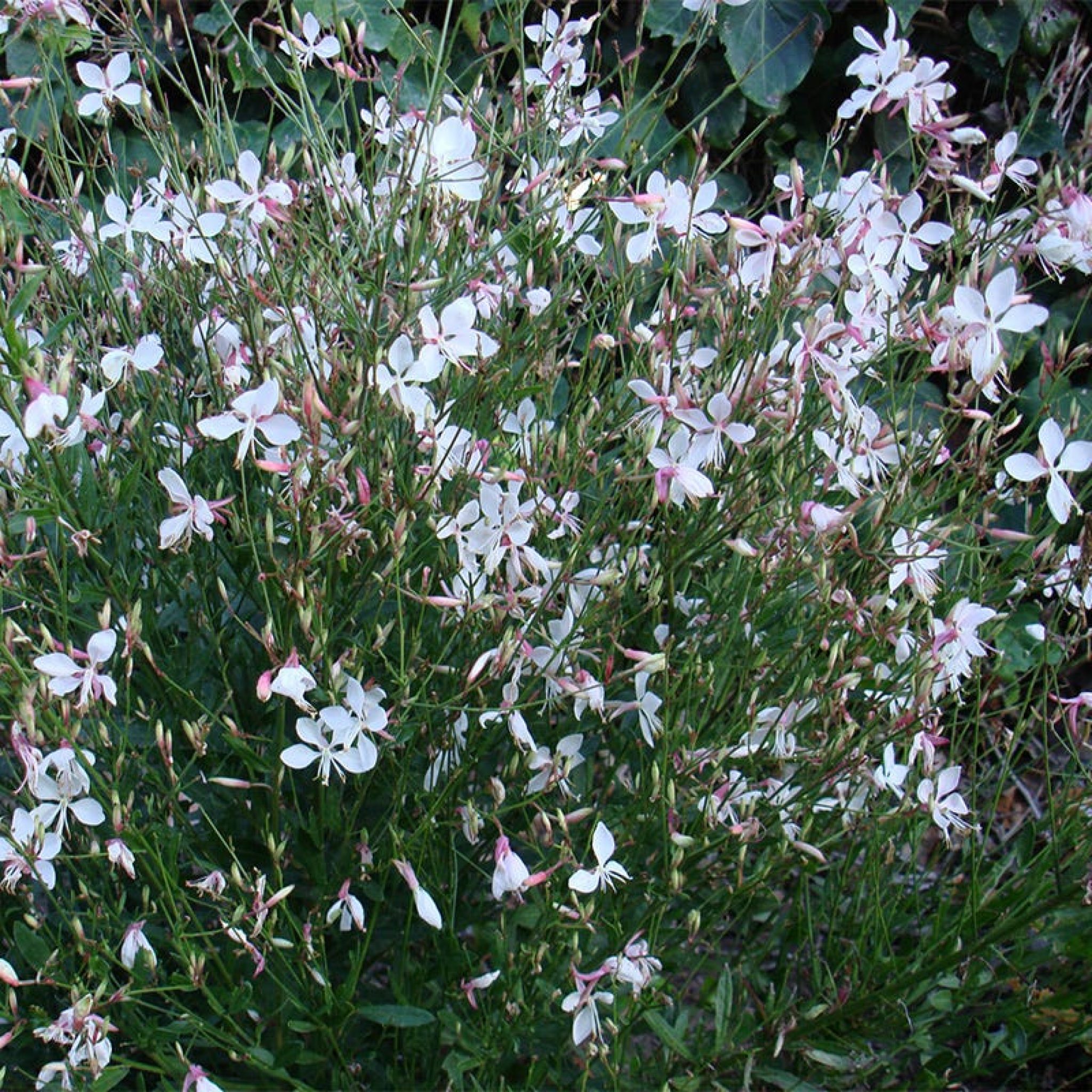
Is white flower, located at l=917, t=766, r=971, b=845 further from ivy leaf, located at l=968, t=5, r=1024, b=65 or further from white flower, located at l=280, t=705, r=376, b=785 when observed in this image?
ivy leaf, located at l=968, t=5, r=1024, b=65

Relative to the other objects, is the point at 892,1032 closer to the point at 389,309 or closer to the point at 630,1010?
the point at 630,1010

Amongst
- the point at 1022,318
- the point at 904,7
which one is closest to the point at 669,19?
the point at 904,7

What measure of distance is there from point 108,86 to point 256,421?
820 millimetres

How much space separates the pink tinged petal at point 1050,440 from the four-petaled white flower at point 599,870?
74 cm

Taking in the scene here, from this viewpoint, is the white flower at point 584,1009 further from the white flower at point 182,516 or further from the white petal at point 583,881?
the white flower at point 182,516

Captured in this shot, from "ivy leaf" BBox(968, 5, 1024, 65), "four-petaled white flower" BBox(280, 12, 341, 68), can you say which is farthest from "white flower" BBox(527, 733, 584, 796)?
"ivy leaf" BBox(968, 5, 1024, 65)

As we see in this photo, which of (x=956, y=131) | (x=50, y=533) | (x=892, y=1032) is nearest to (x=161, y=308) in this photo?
(x=50, y=533)

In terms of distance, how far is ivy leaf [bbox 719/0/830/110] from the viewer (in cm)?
319

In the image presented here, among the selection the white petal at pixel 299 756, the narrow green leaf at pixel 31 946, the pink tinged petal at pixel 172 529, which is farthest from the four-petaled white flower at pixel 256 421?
the narrow green leaf at pixel 31 946

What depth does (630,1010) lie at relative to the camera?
1.68 m

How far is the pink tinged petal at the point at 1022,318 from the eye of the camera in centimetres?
146

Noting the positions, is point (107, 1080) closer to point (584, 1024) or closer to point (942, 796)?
point (584, 1024)

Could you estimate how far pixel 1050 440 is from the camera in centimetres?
158

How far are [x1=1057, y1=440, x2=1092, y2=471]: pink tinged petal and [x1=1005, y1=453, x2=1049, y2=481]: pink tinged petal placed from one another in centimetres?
3
